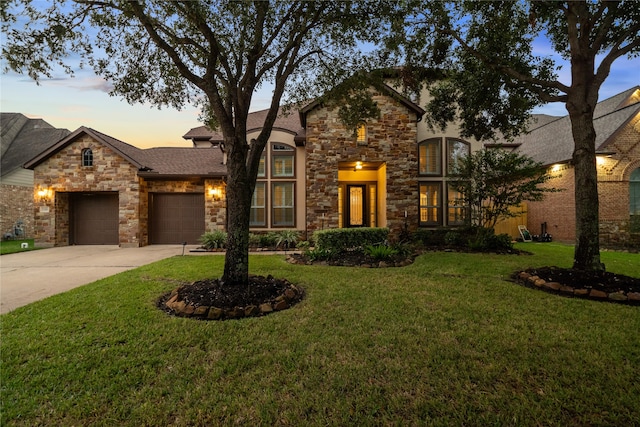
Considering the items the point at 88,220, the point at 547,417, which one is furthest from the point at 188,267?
the point at 88,220

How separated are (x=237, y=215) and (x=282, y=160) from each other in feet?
26.0

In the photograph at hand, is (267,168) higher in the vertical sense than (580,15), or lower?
lower

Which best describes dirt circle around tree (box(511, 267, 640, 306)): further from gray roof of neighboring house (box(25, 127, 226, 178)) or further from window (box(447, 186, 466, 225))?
gray roof of neighboring house (box(25, 127, 226, 178))

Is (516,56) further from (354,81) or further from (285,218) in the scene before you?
(285,218)

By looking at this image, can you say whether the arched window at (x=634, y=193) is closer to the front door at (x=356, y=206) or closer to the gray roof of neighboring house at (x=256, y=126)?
the front door at (x=356, y=206)

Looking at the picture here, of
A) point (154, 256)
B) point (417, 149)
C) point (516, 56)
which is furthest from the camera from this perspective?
point (417, 149)

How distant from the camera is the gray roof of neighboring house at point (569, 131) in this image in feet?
39.7

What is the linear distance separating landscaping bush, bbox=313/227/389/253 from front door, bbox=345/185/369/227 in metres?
3.73

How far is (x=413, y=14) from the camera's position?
6.15 metres

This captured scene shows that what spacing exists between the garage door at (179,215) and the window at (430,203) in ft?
32.6

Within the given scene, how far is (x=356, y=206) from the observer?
13336 millimetres

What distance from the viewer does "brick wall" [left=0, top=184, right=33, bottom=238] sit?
15.3 metres

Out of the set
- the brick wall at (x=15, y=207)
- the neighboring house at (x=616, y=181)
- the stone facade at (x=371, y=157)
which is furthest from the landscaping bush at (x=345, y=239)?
the brick wall at (x=15, y=207)

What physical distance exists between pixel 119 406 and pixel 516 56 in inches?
387
